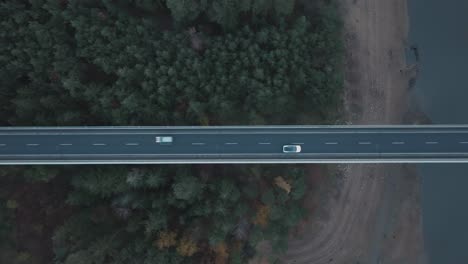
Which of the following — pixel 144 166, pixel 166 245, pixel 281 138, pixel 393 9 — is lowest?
pixel 166 245

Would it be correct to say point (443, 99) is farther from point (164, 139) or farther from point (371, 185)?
point (164, 139)

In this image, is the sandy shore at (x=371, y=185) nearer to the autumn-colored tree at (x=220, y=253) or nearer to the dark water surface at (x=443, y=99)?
the dark water surface at (x=443, y=99)

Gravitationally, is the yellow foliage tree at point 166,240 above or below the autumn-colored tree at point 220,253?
above

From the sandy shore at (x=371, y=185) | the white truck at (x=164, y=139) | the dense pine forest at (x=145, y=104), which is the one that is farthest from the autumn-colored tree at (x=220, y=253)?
the white truck at (x=164, y=139)

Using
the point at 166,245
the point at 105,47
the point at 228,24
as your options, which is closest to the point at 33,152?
the point at 105,47

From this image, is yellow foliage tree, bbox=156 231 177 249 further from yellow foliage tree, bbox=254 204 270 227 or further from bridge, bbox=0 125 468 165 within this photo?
yellow foliage tree, bbox=254 204 270 227

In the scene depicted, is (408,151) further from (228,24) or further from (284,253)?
(228,24)

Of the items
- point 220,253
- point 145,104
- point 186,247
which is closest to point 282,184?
point 220,253
